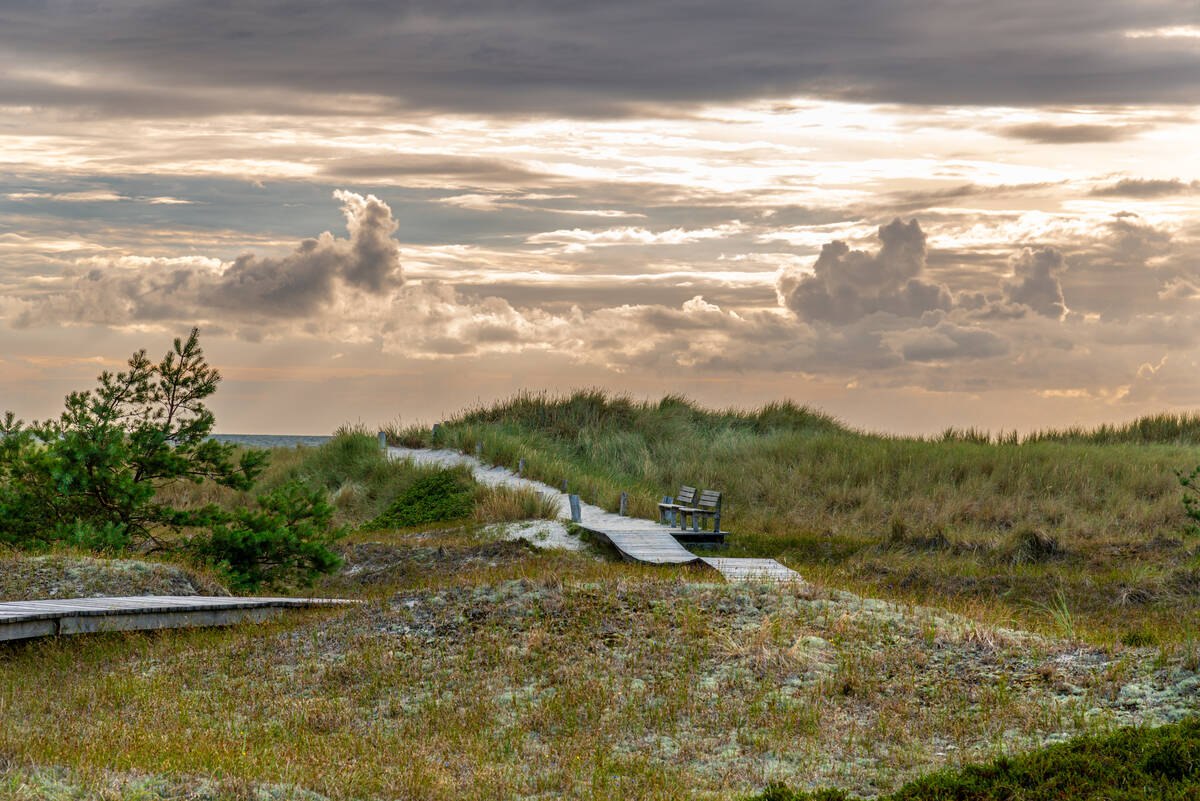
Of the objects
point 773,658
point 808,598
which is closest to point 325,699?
point 773,658

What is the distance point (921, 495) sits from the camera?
20547 mm

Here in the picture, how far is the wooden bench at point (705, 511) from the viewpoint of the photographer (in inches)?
693

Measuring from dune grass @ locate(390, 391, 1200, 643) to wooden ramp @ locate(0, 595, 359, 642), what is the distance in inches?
262

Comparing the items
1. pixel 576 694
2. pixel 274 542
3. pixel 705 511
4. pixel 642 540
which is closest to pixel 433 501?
pixel 705 511

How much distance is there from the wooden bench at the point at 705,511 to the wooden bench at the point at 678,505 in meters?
0.12

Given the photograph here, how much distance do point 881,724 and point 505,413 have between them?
25.1 meters

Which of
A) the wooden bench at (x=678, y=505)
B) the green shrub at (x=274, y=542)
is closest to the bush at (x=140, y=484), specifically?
the green shrub at (x=274, y=542)

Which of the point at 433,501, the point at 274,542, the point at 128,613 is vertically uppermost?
the point at 128,613

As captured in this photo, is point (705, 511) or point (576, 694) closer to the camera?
point (576, 694)

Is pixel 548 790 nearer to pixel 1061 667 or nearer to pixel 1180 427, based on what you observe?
pixel 1061 667

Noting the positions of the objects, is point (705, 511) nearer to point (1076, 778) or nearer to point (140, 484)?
point (140, 484)

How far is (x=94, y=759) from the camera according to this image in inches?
224

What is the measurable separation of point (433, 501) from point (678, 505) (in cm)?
593

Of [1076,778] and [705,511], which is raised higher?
[1076,778]
